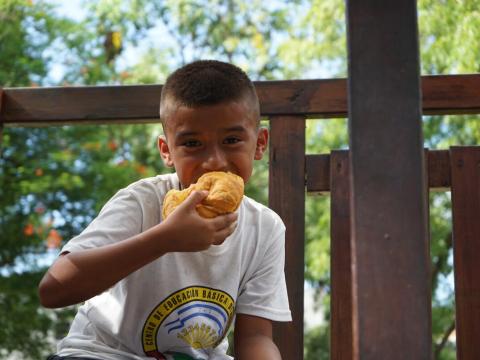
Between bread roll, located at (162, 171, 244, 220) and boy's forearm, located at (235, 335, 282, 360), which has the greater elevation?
bread roll, located at (162, 171, 244, 220)

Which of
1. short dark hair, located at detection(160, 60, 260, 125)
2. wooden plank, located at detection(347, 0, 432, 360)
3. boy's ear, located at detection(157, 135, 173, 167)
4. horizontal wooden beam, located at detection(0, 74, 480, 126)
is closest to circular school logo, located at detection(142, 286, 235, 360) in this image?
boy's ear, located at detection(157, 135, 173, 167)

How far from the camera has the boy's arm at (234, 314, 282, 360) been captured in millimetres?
1983

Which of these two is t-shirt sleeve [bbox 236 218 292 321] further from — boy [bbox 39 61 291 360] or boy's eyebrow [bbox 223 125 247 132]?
boy's eyebrow [bbox 223 125 247 132]

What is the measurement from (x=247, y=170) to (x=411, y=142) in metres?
0.82

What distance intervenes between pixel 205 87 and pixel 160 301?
0.59m

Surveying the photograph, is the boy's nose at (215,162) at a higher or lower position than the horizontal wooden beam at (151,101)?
lower

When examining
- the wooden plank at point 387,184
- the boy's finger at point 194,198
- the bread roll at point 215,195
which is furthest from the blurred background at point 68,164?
the wooden plank at point 387,184

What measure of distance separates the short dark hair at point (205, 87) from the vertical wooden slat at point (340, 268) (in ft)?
1.22

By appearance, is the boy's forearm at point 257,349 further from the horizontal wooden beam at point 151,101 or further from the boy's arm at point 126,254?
the horizontal wooden beam at point 151,101

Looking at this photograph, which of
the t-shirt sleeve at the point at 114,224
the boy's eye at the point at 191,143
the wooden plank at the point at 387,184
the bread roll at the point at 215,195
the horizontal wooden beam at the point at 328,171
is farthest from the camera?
the horizontal wooden beam at the point at 328,171

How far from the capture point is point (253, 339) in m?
2.03

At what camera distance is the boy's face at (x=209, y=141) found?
187cm

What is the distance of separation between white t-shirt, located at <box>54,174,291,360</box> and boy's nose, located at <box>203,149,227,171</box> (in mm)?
229

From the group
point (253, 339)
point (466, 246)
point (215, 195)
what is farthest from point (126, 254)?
point (466, 246)
